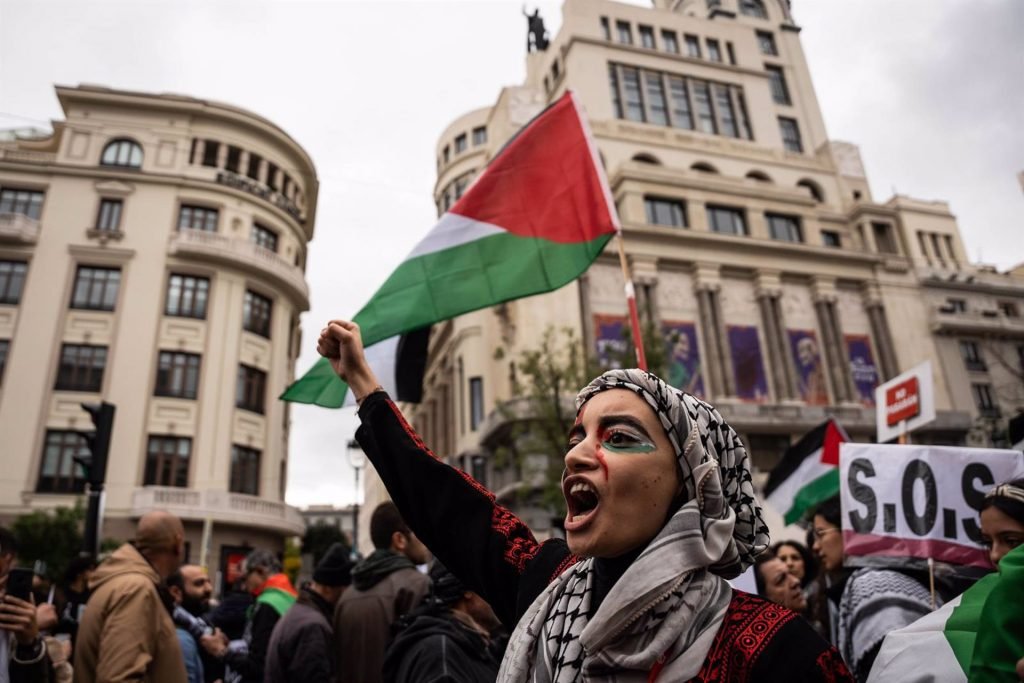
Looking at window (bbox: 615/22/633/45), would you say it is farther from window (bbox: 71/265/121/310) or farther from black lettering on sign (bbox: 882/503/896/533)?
black lettering on sign (bbox: 882/503/896/533)

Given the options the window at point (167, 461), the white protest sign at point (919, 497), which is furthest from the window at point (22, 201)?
the white protest sign at point (919, 497)

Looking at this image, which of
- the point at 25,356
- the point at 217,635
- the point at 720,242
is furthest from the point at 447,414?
the point at 217,635

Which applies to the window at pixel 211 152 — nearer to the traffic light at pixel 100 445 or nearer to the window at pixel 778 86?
the traffic light at pixel 100 445

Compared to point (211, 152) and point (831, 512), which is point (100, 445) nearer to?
point (831, 512)

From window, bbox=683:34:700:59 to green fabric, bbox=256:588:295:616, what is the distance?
43.4 m

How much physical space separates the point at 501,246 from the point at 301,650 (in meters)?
3.08

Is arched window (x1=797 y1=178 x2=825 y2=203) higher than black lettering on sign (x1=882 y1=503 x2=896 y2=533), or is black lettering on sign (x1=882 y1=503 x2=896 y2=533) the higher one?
arched window (x1=797 y1=178 x2=825 y2=203)

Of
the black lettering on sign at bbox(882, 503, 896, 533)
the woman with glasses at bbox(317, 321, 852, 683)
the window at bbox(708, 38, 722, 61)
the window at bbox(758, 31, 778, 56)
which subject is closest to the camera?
the woman with glasses at bbox(317, 321, 852, 683)

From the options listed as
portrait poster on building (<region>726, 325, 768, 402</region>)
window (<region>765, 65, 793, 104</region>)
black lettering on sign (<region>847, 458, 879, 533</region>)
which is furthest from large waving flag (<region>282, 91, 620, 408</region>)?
window (<region>765, 65, 793, 104</region>)

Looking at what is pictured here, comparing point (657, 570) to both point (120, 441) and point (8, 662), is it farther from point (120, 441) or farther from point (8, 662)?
point (120, 441)

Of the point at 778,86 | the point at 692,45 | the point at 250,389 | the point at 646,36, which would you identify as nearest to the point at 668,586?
the point at 250,389

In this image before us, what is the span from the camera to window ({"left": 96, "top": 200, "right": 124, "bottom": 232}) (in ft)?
93.6

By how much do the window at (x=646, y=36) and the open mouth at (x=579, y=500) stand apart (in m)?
44.0

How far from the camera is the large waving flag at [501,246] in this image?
5043 millimetres
